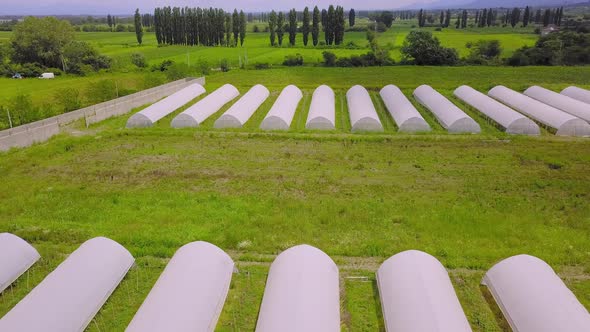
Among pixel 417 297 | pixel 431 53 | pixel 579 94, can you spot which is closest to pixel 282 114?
pixel 417 297

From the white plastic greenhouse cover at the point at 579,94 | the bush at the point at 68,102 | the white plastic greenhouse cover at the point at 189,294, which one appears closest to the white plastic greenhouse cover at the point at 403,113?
the white plastic greenhouse cover at the point at 579,94

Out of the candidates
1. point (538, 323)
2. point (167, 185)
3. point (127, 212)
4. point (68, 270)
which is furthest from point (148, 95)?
point (538, 323)

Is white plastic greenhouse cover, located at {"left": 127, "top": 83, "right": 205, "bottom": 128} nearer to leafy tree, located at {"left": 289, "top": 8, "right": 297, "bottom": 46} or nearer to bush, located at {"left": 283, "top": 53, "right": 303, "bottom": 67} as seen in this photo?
bush, located at {"left": 283, "top": 53, "right": 303, "bottom": 67}

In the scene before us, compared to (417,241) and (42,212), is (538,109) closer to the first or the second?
(417,241)

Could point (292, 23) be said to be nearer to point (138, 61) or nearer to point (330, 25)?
point (330, 25)

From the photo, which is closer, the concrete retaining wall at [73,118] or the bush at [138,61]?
the concrete retaining wall at [73,118]

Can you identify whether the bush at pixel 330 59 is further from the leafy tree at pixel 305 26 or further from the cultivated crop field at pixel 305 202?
the cultivated crop field at pixel 305 202
